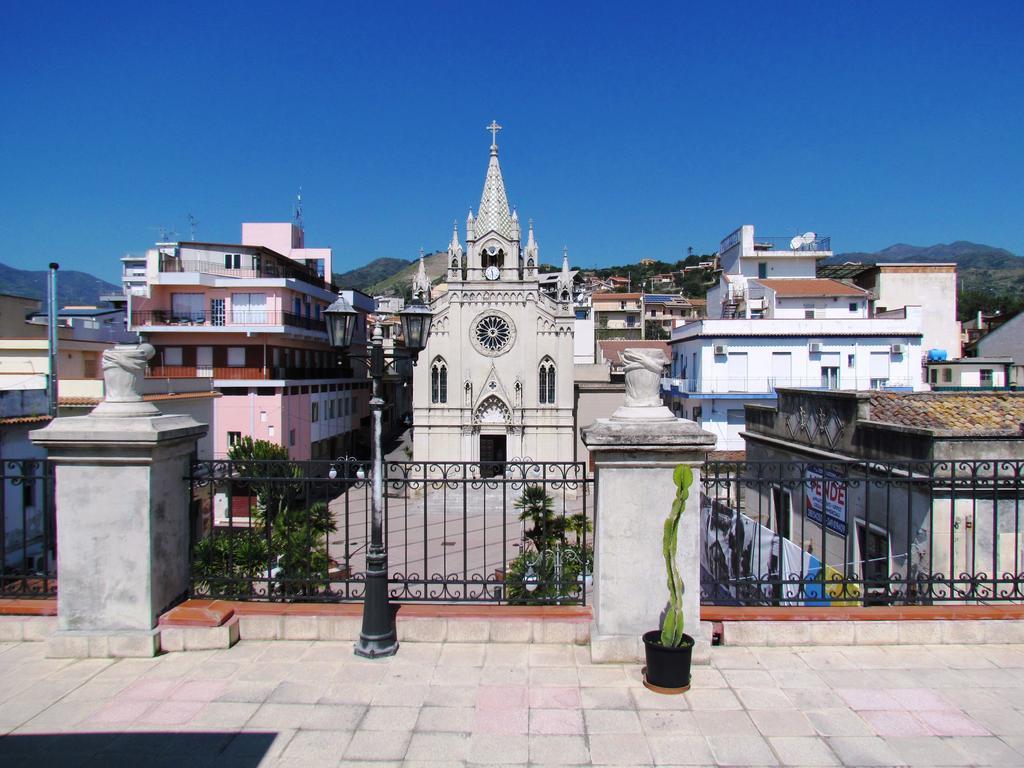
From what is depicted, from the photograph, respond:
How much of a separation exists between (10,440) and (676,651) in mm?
18686

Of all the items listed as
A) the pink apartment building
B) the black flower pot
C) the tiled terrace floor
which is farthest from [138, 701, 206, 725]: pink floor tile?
the pink apartment building

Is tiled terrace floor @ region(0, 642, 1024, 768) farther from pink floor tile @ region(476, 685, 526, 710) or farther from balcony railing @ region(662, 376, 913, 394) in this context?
balcony railing @ region(662, 376, 913, 394)

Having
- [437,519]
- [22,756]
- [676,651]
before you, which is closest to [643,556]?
[676,651]

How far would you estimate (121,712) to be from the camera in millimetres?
5133

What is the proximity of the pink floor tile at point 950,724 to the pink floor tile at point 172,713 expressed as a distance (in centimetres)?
551

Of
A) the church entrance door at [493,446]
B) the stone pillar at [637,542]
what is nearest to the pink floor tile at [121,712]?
the stone pillar at [637,542]

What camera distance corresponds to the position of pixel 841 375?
113ft

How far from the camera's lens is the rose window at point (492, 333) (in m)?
45.0

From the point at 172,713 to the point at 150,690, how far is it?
1.61ft

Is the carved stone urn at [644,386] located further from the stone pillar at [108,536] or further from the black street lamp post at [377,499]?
the stone pillar at [108,536]

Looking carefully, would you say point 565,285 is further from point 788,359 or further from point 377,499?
point 377,499

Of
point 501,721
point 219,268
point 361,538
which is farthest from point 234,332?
point 501,721

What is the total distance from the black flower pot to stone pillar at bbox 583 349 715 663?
19.2 inches

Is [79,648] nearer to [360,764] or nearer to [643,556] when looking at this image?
[360,764]
